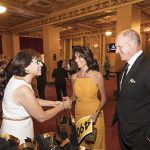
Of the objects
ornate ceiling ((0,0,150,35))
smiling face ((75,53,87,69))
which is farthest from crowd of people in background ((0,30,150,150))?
ornate ceiling ((0,0,150,35))

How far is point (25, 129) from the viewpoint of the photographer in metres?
1.69

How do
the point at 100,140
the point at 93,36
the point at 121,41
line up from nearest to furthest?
the point at 121,41 → the point at 100,140 → the point at 93,36

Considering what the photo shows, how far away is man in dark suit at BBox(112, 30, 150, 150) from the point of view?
5.31 feet

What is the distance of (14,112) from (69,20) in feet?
26.6

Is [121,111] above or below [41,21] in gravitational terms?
below

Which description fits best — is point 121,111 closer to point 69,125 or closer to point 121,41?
point 69,125

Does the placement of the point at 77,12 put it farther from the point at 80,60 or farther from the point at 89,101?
the point at 89,101

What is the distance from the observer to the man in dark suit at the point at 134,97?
1.62 m

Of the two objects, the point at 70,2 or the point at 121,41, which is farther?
the point at 70,2

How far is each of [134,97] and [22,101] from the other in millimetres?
1001

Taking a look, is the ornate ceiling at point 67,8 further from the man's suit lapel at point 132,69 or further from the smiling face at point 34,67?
the smiling face at point 34,67

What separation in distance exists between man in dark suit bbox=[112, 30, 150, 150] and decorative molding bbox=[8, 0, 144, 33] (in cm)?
539

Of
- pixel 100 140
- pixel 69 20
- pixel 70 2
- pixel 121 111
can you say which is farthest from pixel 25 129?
pixel 69 20

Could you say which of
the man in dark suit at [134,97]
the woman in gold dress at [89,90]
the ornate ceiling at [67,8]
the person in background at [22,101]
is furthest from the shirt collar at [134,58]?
the ornate ceiling at [67,8]
